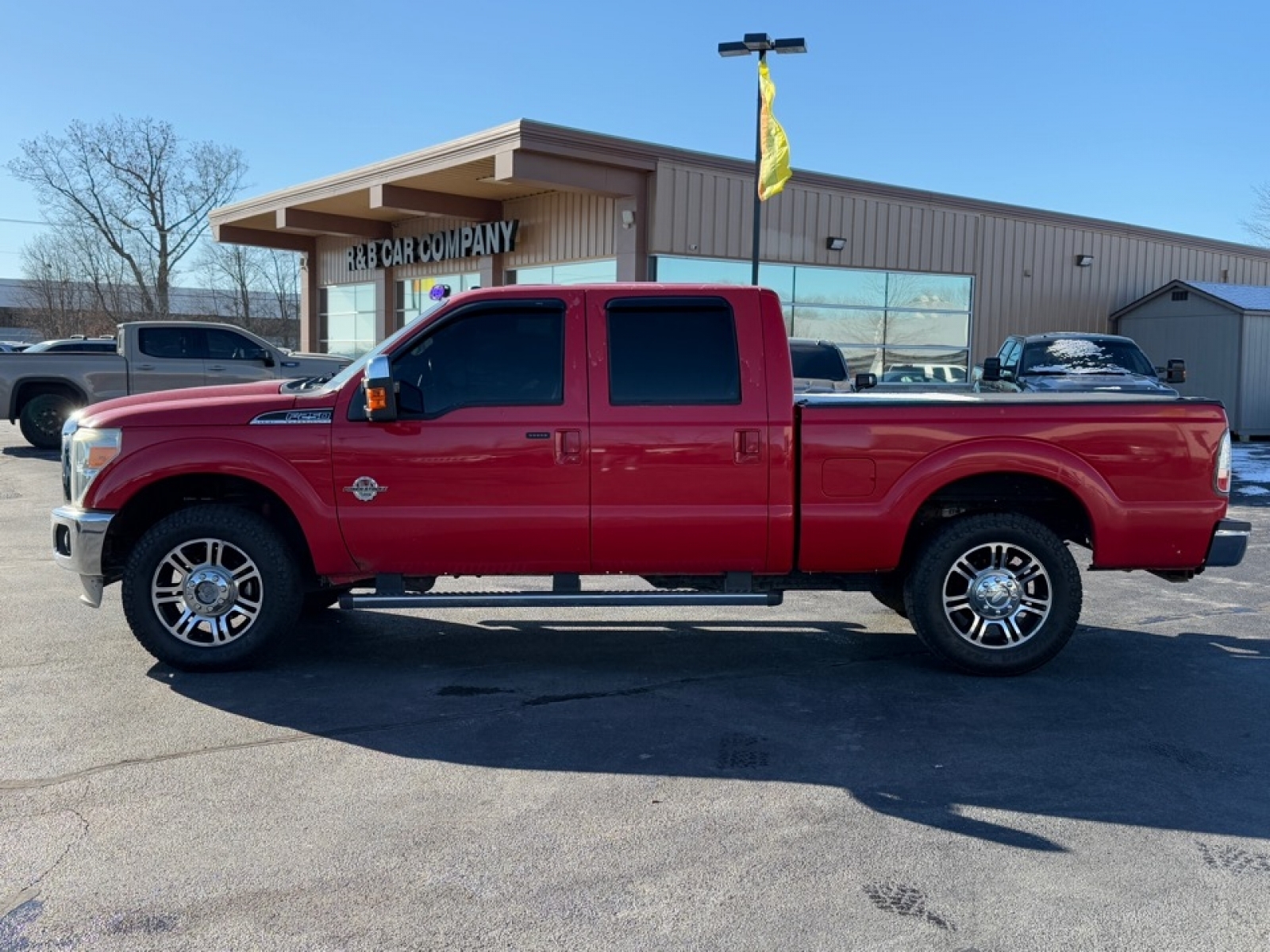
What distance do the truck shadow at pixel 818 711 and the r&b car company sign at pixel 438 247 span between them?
15.9 meters

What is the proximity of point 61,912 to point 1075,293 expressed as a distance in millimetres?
25205

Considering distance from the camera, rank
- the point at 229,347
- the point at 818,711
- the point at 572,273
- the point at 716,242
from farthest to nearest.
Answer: the point at 572,273 < the point at 716,242 < the point at 229,347 < the point at 818,711

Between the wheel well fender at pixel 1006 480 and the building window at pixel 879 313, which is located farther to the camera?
the building window at pixel 879 313

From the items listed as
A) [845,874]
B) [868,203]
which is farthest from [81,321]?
[845,874]

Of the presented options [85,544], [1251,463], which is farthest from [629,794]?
[1251,463]

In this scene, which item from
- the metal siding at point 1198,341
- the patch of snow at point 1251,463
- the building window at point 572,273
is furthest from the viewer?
the metal siding at point 1198,341

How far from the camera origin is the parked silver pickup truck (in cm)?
1655

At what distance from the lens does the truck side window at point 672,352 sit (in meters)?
5.82

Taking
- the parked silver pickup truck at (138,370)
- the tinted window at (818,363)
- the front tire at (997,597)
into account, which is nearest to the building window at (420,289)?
the parked silver pickup truck at (138,370)

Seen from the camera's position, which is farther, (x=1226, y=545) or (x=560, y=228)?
(x=560, y=228)

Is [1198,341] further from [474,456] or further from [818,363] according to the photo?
[474,456]

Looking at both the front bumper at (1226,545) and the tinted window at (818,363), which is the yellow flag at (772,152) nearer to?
the tinted window at (818,363)

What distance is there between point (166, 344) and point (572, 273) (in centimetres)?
746

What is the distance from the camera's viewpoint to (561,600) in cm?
578
